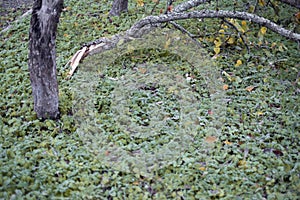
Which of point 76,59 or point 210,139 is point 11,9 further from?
point 210,139

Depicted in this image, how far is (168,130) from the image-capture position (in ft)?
12.5

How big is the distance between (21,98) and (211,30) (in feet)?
9.90

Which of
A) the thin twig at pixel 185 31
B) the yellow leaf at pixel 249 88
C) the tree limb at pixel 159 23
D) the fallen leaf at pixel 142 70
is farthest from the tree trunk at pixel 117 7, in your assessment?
the yellow leaf at pixel 249 88

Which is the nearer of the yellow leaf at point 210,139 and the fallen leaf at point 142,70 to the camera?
the yellow leaf at point 210,139

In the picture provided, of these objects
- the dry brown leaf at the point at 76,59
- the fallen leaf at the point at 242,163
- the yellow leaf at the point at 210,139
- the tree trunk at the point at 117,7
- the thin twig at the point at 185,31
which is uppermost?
the tree trunk at the point at 117,7

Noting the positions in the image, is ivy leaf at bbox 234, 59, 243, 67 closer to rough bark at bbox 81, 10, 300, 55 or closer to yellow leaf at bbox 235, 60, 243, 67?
yellow leaf at bbox 235, 60, 243, 67

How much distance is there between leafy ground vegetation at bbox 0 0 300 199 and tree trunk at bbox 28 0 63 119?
0.17m

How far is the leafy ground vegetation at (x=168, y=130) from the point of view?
3.10 meters

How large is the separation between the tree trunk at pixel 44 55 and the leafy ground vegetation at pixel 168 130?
170 millimetres

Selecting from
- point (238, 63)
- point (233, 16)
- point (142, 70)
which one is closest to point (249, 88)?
point (238, 63)

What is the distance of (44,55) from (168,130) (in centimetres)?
149

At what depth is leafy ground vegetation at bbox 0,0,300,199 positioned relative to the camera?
3096 millimetres

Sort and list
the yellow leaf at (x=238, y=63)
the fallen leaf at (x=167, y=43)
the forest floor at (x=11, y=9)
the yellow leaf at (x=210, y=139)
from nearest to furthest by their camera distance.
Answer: the yellow leaf at (x=210, y=139) → the yellow leaf at (x=238, y=63) → the fallen leaf at (x=167, y=43) → the forest floor at (x=11, y=9)

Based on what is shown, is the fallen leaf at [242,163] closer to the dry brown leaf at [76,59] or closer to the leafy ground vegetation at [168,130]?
the leafy ground vegetation at [168,130]
